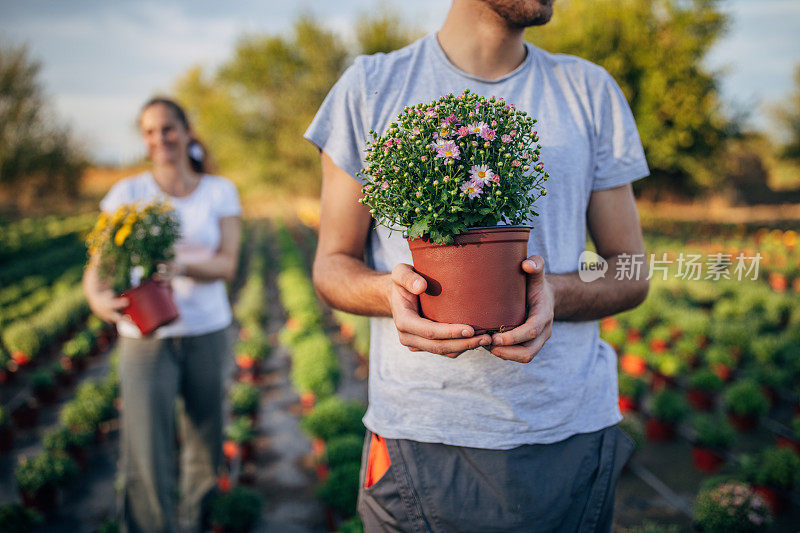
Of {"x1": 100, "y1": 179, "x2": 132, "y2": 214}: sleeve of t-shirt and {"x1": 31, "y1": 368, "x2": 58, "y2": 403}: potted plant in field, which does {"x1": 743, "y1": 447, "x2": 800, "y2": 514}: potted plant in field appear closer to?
{"x1": 100, "y1": 179, "x2": 132, "y2": 214}: sleeve of t-shirt

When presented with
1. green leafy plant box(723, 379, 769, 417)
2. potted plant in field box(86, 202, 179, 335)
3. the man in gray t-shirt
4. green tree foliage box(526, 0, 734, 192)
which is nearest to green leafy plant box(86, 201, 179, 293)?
potted plant in field box(86, 202, 179, 335)

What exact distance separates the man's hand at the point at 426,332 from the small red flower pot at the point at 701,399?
17.2 ft

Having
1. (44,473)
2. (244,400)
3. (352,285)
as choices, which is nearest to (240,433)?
(244,400)

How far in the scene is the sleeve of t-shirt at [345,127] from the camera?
1.33 metres

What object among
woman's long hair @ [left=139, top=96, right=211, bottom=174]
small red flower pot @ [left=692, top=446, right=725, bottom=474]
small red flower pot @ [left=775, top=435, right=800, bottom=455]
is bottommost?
small red flower pot @ [left=692, top=446, right=725, bottom=474]

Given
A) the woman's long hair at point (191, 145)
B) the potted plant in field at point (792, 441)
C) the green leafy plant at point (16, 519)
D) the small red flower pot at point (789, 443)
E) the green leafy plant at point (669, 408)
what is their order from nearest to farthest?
the woman's long hair at point (191, 145)
the green leafy plant at point (16, 519)
the potted plant in field at point (792, 441)
the small red flower pot at point (789, 443)
the green leafy plant at point (669, 408)

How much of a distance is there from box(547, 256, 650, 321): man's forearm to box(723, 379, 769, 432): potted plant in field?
4.22m

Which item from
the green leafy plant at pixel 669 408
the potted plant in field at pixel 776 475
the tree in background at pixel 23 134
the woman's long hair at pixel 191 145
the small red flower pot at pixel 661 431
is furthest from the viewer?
the tree in background at pixel 23 134

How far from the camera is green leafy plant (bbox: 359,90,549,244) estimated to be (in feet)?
3.49

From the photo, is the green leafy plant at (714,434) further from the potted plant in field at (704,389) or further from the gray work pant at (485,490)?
the gray work pant at (485,490)

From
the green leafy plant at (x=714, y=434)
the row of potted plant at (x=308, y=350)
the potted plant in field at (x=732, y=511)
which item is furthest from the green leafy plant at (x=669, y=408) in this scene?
the row of potted plant at (x=308, y=350)

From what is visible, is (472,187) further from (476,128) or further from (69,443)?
(69,443)

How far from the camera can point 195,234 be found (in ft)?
9.52

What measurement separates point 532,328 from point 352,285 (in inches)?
18.5
